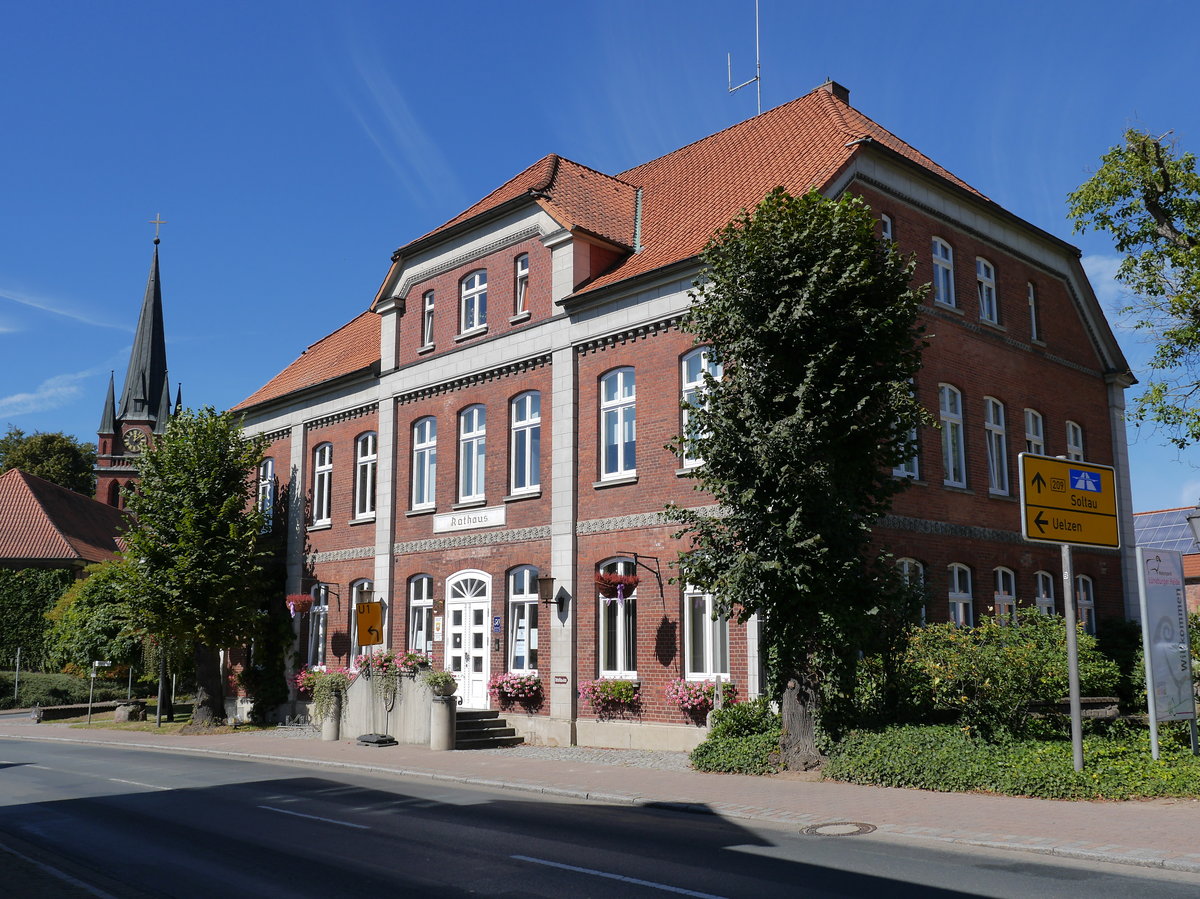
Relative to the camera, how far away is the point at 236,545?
93.1 ft

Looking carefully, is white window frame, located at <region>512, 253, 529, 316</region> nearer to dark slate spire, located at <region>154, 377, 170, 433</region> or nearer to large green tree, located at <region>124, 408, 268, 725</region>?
large green tree, located at <region>124, 408, 268, 725</region>

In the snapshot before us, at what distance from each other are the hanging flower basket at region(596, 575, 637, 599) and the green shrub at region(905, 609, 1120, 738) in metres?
6.28

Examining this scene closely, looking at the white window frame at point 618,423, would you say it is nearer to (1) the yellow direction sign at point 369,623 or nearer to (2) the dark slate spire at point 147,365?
(1) the yellow direction sign at point 369,623

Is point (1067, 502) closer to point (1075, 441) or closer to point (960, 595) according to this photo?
point (960, 595)

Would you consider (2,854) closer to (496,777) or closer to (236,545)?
(496,777)

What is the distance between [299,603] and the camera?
2900cm

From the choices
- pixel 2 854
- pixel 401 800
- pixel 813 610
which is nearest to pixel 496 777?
pixel 401 800

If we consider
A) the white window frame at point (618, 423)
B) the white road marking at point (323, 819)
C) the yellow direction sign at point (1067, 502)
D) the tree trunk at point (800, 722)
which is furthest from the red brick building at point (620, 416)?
the white road marking at point (323, 819)

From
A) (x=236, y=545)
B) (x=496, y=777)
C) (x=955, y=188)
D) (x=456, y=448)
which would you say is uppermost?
(x=955, y=188)

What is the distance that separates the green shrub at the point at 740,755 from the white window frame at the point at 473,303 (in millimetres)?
12294

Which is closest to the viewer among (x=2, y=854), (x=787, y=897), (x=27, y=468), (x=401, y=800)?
(x=787, y=897)

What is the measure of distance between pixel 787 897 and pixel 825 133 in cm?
1806

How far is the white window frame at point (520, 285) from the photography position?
Answer: 2427cm

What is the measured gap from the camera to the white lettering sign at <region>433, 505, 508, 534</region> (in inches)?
944
